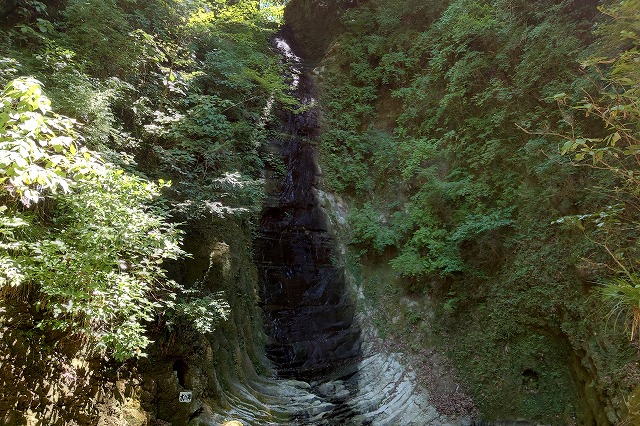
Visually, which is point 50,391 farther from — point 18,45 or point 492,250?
point 492,250

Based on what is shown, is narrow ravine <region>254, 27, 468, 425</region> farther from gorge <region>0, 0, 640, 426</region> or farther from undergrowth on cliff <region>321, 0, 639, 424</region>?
undergrowth on cliff <region>321, 0, 639, 424</region>

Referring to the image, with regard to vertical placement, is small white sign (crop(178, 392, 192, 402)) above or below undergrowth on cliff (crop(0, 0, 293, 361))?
below

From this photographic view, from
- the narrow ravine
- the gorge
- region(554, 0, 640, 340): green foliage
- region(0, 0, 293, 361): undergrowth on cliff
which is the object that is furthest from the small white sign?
region(554, 0, 640, 340): green foliage

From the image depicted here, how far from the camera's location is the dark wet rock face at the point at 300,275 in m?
8.95

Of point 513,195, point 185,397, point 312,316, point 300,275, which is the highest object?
point 513,195

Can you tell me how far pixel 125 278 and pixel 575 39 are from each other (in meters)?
8.99

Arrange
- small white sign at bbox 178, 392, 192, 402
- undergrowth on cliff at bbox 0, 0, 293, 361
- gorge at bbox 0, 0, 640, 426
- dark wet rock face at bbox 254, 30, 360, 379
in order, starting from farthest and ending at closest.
→ 1. dark wet rock face at bbox 254, 30, 360, 379
2. small white sign at bbox 178, 392, 192, 402
3. gorge at bbox 0, 0, 640, 426
4. undergrowth on cliff at bbox 0, 0, 293, 361

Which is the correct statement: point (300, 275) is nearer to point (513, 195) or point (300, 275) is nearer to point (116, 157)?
point (513, 195)

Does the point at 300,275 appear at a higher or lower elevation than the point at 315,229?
lower

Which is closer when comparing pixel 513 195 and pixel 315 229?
pixel 513 195

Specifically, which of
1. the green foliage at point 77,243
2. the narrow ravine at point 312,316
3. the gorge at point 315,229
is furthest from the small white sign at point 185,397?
the narrow ravine at point 312,316

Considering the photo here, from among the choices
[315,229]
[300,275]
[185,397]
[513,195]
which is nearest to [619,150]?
[513,195]

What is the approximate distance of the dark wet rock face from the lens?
29.3 ft

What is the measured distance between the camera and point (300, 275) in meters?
10.6
